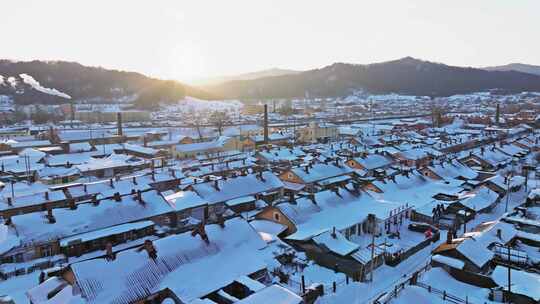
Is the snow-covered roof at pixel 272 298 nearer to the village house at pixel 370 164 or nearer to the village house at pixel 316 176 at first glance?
the village house at pixel 316 176

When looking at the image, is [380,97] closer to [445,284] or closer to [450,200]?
[450,200]

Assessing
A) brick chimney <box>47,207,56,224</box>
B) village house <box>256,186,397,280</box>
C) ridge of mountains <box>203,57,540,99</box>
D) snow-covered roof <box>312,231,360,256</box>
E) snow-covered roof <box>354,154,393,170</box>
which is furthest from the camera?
ridge of mountains <box>203,57,540,99</box>

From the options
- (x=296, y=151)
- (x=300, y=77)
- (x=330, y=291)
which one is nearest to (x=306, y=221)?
(x=330, y=291)

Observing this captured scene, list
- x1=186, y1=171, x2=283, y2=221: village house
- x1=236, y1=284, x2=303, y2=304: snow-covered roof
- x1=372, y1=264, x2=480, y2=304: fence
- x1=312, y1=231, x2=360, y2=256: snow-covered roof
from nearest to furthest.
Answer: x1=236, y1=284, x2=303, y2=304: snow-covered roof, x1=372, y1=264, x2=480, y2=304: fence, x1=312, y1=231, x2=360, y2=256: snow-covered roof, x1=186, y1=171, x2=283, y2=221: village house

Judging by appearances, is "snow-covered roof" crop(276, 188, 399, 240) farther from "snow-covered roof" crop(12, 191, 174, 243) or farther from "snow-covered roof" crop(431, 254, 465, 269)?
"snow-covered roof" crop(12, 191, 174, 243)

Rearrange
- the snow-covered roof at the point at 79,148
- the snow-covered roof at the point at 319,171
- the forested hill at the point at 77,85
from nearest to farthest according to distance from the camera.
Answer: the snow-covered roof at the point at 319,171, the snow-covered roof at the point at 79,148, the forested hill at the point at 77,85

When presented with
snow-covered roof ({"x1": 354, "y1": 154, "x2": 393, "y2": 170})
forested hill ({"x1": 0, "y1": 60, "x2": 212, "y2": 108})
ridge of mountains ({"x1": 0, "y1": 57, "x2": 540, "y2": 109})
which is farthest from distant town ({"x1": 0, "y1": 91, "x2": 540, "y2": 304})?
ridge of mountains ({"x1": 0, "y1": 57, "x2": 540, "y2": 109})

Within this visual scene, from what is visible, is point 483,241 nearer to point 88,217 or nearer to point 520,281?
point 520,281

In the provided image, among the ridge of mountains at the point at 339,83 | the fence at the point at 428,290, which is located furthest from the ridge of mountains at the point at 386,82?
the fence at the point at 428,290

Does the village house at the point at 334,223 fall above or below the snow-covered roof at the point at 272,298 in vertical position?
below

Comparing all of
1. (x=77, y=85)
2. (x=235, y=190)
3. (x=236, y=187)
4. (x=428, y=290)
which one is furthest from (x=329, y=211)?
(x=77, y=85)

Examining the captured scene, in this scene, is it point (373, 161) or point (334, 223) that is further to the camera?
point (373, 161)

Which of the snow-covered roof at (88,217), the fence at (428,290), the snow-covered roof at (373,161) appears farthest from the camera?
the snow-covered roof at (373,161)
